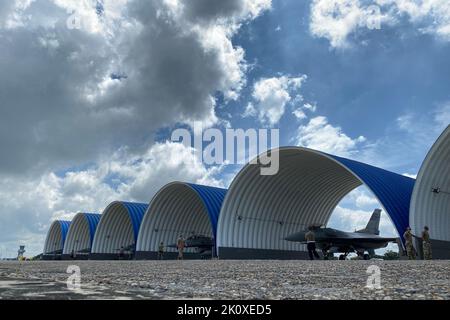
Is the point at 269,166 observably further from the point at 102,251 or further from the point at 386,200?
the point at 102,251

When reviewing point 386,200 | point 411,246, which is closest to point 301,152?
point 386,200

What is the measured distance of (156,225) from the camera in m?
42.4

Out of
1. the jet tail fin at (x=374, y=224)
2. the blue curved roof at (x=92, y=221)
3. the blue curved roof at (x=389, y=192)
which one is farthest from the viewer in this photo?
the blue curved roof at (x=92, y=221)

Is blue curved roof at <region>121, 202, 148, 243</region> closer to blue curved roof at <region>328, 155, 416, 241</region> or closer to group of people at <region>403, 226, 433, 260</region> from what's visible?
blue curved roof at <region>328, 155, 416, 241</region>

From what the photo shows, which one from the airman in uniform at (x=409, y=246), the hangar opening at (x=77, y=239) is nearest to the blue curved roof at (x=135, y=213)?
the hangar opening at (x=77, y=239)

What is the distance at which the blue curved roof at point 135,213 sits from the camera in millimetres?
44219

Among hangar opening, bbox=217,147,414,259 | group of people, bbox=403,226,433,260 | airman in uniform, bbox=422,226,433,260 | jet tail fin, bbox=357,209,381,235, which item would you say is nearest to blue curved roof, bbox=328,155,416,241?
hangar opening, bbox=217,147,414,259

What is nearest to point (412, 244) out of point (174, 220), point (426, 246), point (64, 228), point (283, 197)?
point (426, 246)

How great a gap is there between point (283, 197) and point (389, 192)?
1082 cm

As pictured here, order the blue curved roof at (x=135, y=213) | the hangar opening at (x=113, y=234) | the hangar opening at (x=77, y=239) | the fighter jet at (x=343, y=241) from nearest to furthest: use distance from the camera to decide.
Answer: the fighter jet at (x=343, y=241)
the blue curved roof at (x=135, y=213)
the hangar opening at (x=113, y=234)
the hangar opening at (x=77, y=239)

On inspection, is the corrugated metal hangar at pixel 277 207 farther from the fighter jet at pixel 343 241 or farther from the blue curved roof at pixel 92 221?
the fighter jet at pixel 343 241

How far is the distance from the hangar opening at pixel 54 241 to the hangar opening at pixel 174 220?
3181cm
